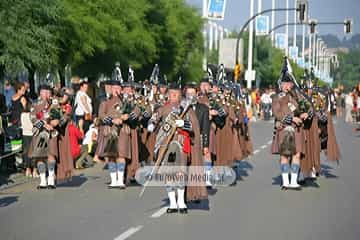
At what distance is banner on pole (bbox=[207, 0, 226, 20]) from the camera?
137 ft

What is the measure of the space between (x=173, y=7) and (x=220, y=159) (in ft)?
101

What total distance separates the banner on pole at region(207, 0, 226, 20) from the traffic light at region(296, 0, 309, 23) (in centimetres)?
349

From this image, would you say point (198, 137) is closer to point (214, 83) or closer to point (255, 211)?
point (255, 211)

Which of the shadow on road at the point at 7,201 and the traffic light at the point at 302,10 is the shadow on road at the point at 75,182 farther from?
the traffic light at the point at 302,10

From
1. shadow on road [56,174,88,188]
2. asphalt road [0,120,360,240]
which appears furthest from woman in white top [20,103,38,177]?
asphalt road [0,120,360,240]

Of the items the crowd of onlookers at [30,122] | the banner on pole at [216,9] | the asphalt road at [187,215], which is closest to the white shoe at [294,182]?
the asphalt road at [187,215]

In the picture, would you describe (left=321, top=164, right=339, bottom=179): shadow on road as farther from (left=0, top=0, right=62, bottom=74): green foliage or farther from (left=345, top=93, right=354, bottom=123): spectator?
(left=345, top=93, right=354, bottom=123): spectator

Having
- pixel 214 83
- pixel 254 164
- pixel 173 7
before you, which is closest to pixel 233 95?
pixel 214 83

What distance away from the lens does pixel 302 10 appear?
137ft

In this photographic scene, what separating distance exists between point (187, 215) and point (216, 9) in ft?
100

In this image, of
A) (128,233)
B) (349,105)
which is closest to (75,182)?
(128,233)

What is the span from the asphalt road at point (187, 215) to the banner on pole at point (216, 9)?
25143 millimetres

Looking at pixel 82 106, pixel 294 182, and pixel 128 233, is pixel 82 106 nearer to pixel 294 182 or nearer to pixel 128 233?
pixel 294 182

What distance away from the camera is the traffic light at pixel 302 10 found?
41.8m
